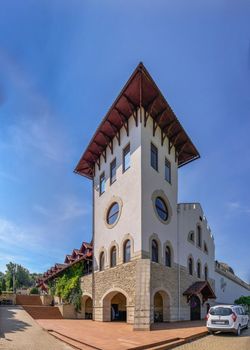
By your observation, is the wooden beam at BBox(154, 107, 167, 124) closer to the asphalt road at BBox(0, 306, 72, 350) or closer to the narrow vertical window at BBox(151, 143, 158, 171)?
the narrow vertical window at BBox(151, 143, 158, 171)

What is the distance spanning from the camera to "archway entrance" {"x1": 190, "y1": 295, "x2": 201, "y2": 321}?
24.0m

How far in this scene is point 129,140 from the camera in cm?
2247

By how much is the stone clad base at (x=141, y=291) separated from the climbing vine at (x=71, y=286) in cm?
93

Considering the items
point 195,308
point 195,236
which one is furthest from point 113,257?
point 195,236

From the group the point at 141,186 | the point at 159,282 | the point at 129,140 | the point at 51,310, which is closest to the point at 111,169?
the point at 129,140

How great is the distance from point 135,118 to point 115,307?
44.1ft

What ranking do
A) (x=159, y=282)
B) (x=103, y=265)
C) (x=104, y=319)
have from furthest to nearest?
(x=103, y=265)
(x=104, y=319)
(x=159, y=282)

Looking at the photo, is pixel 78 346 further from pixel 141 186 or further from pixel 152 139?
pixel 152 139

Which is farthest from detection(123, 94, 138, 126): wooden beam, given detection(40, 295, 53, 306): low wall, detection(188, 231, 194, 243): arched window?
detection(40, 295, 53, 306): low wall

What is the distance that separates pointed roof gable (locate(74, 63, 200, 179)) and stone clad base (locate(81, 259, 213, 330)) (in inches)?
374

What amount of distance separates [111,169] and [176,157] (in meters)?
5.65

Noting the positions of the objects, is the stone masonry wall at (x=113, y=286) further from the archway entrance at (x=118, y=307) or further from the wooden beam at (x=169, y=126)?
the wooden beam at (x=169, y=126)

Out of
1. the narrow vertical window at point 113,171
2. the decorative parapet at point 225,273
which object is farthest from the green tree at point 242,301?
the narrow vertical window at point 113,171

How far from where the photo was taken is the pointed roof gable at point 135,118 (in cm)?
2080
